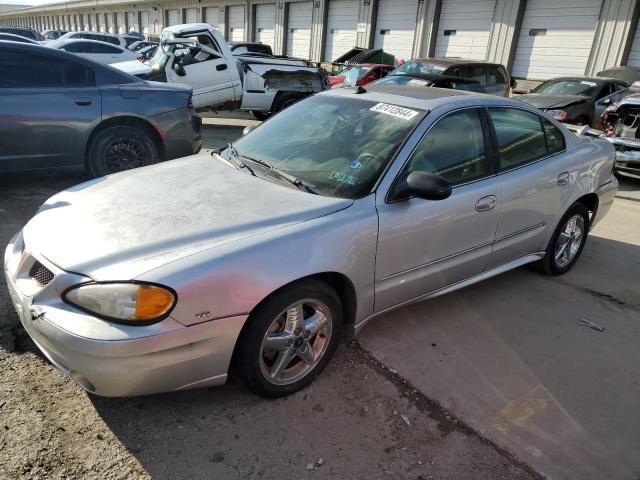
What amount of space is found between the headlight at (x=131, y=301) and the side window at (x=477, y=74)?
10680 mm

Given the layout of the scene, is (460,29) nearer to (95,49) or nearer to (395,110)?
(95,49)

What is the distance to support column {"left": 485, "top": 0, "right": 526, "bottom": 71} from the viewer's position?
679 inches

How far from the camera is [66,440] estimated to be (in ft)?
7.42

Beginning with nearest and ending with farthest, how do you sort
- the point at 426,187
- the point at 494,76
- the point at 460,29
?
1. the point at 426,187
2. the point at 494,76
3. the point at 460,29

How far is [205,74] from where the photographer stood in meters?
10.2

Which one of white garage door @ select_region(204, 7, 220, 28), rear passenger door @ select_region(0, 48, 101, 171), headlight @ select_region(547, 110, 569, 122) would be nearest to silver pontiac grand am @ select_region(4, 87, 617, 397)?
rear passenger door @ select_region(0, 48, 101, 171)

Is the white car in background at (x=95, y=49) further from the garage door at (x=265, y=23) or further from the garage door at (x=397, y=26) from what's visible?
the garage door at (x=265, y=23)

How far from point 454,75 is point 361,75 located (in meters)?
4.36

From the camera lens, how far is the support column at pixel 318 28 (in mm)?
25000

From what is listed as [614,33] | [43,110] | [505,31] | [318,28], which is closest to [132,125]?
[43,110]

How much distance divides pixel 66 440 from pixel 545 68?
1858 centimetres

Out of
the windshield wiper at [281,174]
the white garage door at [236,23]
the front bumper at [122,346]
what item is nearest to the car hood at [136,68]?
the windshield wiper at [281,174]

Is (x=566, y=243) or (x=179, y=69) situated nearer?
(x=566, y=243)

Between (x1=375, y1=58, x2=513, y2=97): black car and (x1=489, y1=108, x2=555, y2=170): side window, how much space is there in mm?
6292
